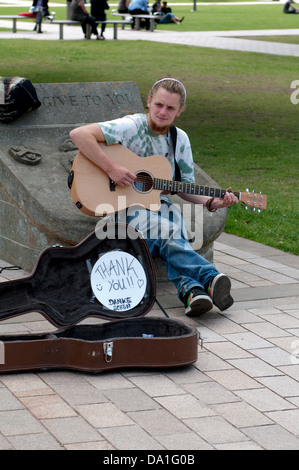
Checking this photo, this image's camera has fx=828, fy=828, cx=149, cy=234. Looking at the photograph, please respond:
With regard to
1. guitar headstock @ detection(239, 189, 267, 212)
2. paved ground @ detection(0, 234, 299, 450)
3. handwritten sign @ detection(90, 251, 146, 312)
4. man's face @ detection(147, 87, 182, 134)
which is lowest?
paved ground @ detection(0, 234, 299, 450)

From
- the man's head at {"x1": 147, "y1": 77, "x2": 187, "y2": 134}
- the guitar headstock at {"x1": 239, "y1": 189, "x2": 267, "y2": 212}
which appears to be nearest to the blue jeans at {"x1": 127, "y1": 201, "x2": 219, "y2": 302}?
the guitar headstock at {"x1": 239, "y1": 189, "x2": 267, "y2": 212}

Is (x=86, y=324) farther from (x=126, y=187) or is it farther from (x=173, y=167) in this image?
(x=173, y=167)

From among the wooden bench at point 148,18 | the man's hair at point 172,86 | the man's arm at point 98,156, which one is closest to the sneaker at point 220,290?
the man's arm at point 98,156

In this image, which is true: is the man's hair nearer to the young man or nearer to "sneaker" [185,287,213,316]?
the young man

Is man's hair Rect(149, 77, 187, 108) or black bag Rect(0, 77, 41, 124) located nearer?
man's hair Rect(149, 77, 187, 108)

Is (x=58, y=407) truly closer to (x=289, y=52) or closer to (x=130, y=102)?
(x=130, y=102)

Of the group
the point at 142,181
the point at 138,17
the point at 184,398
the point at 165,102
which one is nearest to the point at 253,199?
the point at 142,181

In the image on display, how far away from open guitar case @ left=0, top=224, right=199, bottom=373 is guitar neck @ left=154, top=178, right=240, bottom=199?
443 millimetres

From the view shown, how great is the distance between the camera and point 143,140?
493 cm

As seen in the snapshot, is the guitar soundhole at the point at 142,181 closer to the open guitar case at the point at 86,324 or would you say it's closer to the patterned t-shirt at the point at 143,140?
the patterned t-shirt at the point at 143,140

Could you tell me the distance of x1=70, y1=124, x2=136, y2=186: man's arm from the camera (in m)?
4.78

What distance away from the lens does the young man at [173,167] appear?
15.7 ft
